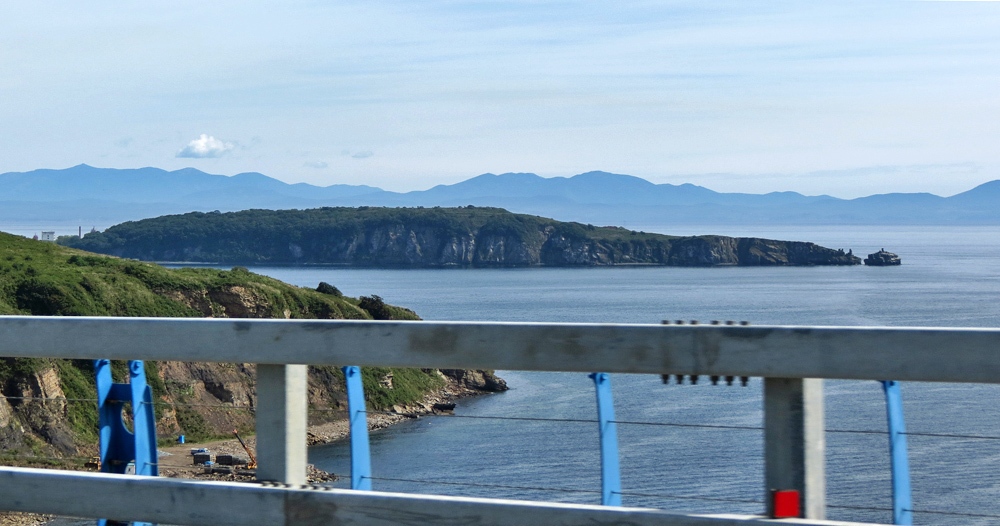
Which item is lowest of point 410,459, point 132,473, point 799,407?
point 410,459

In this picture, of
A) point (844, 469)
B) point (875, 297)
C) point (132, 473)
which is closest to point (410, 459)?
point (844, 469)

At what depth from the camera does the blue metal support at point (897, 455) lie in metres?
2.97

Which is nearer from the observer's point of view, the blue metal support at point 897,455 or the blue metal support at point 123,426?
the blue metal support at point 897,455

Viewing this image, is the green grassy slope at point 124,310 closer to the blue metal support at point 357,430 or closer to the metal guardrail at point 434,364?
the metal guardrail at point 434,364

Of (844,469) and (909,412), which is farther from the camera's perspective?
(909,412)

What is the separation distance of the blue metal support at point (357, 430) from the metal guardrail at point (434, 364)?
153 millimetres

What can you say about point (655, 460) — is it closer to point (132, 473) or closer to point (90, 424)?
point (90, 424)

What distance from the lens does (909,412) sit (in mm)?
66750

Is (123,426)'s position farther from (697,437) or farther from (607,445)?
(697,437)

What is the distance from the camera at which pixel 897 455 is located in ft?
9.95

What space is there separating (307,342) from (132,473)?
0.97 meters

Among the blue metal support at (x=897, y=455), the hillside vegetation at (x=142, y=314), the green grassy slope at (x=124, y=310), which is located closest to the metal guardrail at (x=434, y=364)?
the blue metal support at (x=897, y=455)

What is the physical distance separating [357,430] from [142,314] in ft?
268

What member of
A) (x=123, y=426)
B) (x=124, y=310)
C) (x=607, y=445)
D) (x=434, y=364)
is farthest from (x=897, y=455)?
(x=124, y=310)
